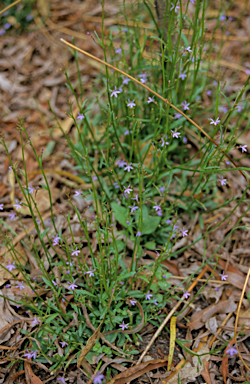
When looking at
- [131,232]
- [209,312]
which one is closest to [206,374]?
[209,312]

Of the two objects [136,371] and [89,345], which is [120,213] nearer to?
[89,345]

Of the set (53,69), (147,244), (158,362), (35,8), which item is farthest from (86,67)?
(158,362)

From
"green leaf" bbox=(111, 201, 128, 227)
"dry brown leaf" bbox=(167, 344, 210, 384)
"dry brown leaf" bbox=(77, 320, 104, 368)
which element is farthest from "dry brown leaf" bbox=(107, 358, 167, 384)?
"green leaf" bbox=(111, 201, 128, 227)

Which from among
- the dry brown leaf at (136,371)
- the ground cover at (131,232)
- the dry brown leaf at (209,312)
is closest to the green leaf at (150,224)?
the ground cover at (131,232)

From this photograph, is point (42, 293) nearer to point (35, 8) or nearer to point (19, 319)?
point (19, 319)

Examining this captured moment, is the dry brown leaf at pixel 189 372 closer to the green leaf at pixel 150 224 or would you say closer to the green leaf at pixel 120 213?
the green leaf at pixel 150 224

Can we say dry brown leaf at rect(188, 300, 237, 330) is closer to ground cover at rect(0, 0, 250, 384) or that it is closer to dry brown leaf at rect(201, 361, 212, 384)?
ground cover at rect(0, 0, 250, 384)
